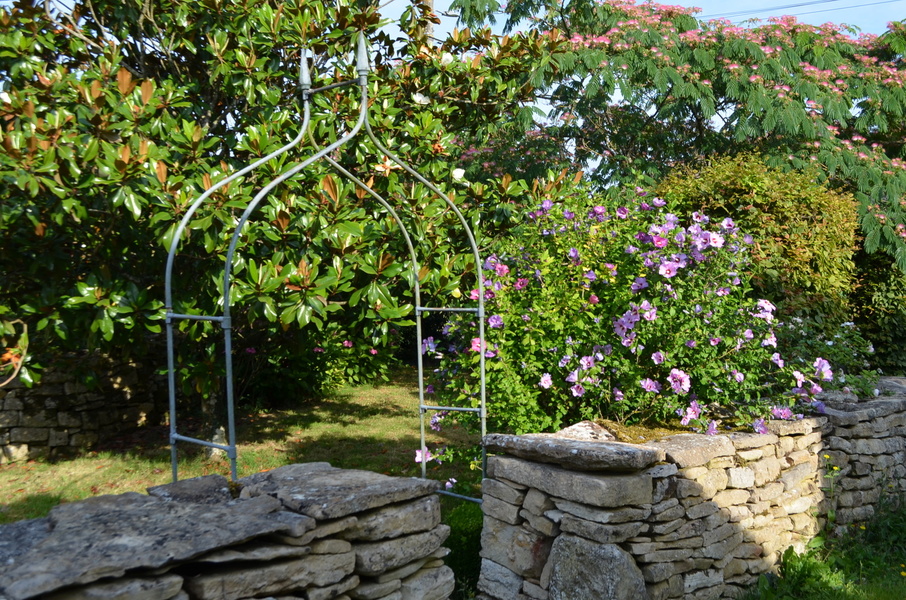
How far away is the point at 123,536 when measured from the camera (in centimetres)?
209

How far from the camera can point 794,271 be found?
5.71m

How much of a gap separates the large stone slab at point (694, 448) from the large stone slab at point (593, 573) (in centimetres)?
54

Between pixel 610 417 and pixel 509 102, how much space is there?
121 inches

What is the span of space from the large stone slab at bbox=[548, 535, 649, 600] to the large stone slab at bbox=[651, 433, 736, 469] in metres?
0.54

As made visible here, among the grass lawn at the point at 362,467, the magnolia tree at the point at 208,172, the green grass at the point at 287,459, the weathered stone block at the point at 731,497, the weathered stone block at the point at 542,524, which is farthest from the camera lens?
the green grass at the point at 287,459

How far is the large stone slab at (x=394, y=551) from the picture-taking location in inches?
100

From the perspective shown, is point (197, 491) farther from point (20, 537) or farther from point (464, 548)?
point (464, 548)

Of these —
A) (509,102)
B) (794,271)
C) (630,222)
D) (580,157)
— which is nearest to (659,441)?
(630,222)

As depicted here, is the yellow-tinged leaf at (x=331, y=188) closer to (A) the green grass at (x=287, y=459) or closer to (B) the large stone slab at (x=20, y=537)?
(A) the green grass at (x=287, y=459)

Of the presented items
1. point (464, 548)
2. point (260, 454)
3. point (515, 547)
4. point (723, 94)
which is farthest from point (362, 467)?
point (723, 94)

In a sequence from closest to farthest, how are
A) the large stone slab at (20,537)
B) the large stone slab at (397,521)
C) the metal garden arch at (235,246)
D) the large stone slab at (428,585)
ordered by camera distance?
the large stone slab at (20,537)
the large stone slab at (397,521)
the large stone slab at (428,585)
the metal garden arch at (235,246)

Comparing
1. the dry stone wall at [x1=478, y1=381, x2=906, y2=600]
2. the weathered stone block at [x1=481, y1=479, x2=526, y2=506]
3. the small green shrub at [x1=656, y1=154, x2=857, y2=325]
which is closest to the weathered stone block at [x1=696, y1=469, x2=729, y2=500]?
the dry stone wall at [x1=478, y1=381, x2=906, y2=600]

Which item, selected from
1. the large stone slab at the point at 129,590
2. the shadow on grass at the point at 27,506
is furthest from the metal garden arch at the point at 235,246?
the shadow on grass at the point at 27,506

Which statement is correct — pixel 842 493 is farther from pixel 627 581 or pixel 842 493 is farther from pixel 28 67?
pixel 28 67
